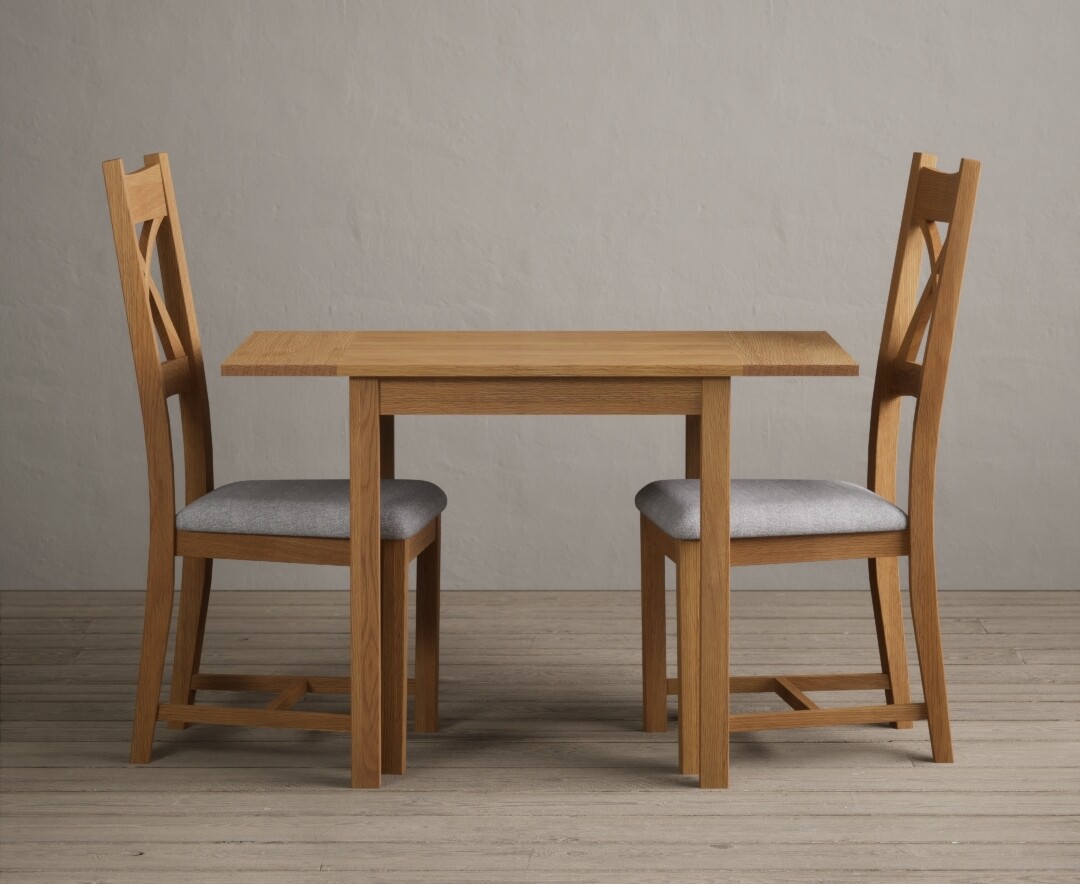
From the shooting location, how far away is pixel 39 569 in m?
4.07

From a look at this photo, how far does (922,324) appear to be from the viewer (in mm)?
2795

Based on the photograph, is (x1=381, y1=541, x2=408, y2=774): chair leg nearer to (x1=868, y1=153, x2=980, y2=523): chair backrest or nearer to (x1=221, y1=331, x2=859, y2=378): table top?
(x1=221, y1=331, x2=859, y2=378): table top

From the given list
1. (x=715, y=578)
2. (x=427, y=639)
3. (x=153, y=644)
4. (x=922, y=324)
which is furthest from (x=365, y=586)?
(x=922, y=324)

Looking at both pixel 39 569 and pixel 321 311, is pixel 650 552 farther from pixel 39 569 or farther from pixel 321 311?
pixel 39 569

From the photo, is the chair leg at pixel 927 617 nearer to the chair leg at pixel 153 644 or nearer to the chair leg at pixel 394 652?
the chair leg at pixel 394 652

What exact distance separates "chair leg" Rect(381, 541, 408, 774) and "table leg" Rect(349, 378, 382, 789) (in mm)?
49

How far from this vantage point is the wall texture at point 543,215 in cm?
385

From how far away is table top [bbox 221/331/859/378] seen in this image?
2500mm

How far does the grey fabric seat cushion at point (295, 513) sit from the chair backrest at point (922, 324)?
897mm

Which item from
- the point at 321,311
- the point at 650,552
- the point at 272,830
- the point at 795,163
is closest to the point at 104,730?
the point at 272,830

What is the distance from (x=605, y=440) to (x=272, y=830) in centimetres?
182

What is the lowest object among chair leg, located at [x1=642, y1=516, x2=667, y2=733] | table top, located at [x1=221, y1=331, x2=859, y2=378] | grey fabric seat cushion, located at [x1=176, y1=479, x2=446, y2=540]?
chair leg, located at [x1=642, y1=516, x2=667, y2=733]

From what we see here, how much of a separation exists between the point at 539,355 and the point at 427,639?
63 centimetres

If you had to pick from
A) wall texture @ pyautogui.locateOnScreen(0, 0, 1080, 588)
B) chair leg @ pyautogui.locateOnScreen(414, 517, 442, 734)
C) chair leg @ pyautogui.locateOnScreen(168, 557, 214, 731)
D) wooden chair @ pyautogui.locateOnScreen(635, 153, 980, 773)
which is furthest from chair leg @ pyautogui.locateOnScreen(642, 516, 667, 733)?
wall texture @ pyautogui.locateOnScreen(0, 0, 1080, 588)
